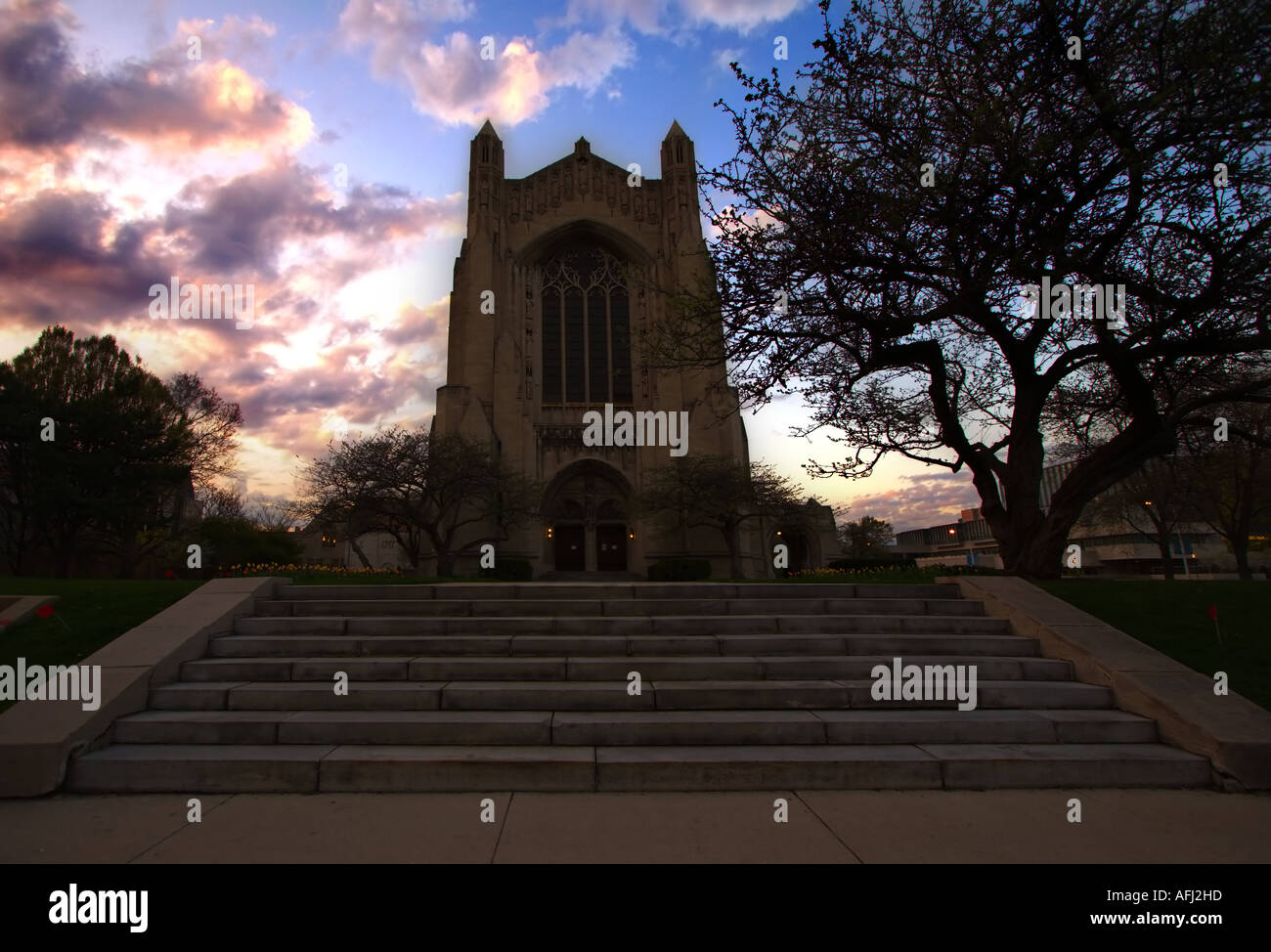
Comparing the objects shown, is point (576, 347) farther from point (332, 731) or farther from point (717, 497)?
point (332, 731)

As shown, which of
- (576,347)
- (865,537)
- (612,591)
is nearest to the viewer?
(612,591)

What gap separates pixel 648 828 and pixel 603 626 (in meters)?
3.67

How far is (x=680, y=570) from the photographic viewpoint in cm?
3170

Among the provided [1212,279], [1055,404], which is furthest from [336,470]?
[1212,279]

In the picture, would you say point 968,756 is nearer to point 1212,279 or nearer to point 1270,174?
point 1212,279

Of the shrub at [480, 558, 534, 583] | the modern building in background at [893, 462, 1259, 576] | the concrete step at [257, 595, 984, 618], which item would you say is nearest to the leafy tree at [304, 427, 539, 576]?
the shrub at [480, 558, 534, 583]

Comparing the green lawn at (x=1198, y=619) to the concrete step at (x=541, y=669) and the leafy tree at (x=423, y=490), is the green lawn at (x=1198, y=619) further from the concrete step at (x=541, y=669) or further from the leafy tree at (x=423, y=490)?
the leafy tree at (x=423, y=490)

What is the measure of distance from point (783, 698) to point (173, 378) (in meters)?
42.1

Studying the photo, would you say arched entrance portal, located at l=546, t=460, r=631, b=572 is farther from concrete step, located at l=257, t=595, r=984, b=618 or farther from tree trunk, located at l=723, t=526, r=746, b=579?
concrete step, located at l=257, t=595, r=984, b=618

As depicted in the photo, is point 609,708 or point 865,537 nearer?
point 609,708

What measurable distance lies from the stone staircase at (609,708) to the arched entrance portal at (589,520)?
2839cm

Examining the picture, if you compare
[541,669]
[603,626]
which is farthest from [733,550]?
[541,669]

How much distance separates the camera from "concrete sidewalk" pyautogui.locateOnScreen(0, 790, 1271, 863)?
3834 mm

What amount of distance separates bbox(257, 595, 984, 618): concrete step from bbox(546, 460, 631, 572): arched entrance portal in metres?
28.3
